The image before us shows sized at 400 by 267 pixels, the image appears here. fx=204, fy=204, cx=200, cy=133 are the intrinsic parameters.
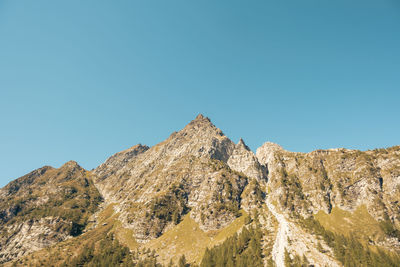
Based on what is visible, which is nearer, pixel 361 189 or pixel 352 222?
pixel 352 222

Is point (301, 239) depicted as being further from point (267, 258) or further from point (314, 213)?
point (314, 213)

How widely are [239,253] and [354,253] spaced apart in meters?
65.1

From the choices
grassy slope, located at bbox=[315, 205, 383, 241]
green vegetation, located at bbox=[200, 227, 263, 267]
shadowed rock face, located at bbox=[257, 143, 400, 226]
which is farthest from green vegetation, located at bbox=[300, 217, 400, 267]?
green vegetation, located at bbox=[200, 227, 263, 267]

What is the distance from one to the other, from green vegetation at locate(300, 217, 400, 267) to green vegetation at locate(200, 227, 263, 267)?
4314 centimetres

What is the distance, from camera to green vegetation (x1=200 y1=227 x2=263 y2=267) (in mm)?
120312

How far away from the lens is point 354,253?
116 metres

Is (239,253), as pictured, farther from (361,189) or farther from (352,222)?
(361,189)

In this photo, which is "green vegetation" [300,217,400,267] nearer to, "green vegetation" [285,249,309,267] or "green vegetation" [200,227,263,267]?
"green vegetation" [285,249,309,267]

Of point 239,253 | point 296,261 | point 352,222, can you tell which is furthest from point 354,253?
point 239,253

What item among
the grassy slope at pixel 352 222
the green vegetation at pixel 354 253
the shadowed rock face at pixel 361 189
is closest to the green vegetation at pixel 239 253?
the green vegetation at pixel 354 253

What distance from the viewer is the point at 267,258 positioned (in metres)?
121

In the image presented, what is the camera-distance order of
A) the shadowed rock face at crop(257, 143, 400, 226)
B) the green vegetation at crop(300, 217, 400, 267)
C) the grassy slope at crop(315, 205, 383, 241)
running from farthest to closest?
the shadowed rock face at crop(257, 143, 400, 226) < the grassy slope at crop(315, 205, 383, 241) < the green vegetation at crop(300, 217, 400, 267)

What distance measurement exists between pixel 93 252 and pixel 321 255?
164 meters

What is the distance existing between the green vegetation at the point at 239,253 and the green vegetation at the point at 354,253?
43.1m
